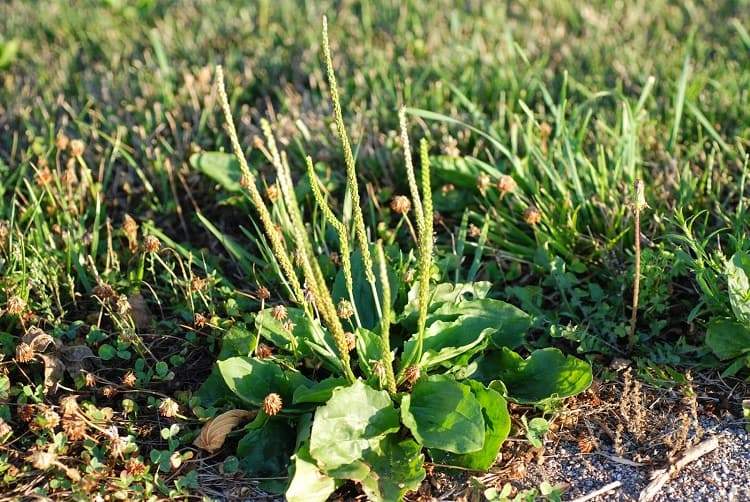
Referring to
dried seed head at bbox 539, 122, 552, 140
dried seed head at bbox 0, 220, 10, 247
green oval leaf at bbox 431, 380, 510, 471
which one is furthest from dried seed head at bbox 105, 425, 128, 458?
dried seed head at bbox 539, 122, 552, 140

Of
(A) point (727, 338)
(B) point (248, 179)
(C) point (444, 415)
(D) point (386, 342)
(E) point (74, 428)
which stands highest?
(B) point (248, 179)

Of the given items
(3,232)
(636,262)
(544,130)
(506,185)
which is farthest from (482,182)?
(3,232)

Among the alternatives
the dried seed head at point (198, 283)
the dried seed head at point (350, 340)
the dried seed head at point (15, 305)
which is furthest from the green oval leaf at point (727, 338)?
the dried seed head at point (15, 305)

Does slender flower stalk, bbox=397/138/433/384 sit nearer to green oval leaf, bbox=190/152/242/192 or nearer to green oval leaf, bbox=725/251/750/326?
green oval leaf, bbox=725/251/750/326

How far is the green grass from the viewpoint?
8.03 ft

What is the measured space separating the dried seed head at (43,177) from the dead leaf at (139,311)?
56 centimetres

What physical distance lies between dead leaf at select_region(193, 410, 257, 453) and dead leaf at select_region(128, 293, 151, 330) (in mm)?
532

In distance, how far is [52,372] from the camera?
235 centimetres

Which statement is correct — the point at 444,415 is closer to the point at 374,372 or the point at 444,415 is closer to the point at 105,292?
the point at 374,372

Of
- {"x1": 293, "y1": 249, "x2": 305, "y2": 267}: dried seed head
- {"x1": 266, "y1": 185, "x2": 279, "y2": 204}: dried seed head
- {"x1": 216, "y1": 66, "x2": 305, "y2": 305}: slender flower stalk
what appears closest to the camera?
{"x1": 216, "y1": 66, "x2": 305, "y2": 305}: slender flower stalk

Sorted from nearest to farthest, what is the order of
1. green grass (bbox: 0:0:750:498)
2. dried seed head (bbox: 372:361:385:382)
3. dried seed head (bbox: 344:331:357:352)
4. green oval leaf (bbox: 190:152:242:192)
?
1. dried seed head (bbox: 372:361:385:382)
2. dried seed head (bbox: 344:331:357:352)
3. green grass (bbox: 0:0:750:498)
4. green oval leaf (bbox: 190:152:242:192)

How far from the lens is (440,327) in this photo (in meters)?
2.34

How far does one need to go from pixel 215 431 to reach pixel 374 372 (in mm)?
430

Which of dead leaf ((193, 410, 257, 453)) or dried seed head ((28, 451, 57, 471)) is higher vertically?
dried seed head ((28, 451, 57, 471))
